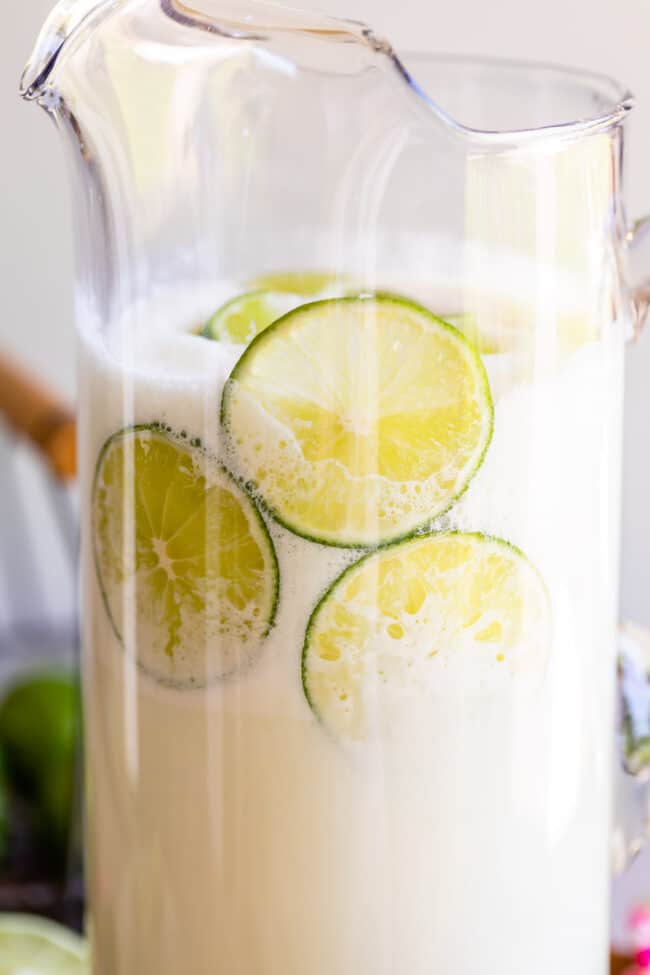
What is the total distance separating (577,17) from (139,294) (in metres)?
0.76

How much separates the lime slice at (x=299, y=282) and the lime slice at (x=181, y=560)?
0.05m

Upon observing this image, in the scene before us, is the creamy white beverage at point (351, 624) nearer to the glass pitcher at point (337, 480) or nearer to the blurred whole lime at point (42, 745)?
the glass pitcher at point (337, 480)

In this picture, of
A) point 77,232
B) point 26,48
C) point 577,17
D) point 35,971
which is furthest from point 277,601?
point 26,48

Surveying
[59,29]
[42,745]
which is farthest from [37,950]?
[59,29]

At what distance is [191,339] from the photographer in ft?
1.28

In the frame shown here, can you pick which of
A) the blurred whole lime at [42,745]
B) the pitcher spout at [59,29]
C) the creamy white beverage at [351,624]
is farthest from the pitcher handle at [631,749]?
the blurred whole lime at [42,745]

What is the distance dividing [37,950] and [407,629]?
15.5 inches

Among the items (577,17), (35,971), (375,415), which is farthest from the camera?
(577,17)

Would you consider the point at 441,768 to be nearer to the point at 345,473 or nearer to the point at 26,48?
the point at 345,473

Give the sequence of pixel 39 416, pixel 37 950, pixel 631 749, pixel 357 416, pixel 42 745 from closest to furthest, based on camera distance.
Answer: pixel 357 416
pixel 631 749
pixel 37 950
pixel 42 745
pixel 39 416

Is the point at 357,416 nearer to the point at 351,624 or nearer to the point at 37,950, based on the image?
the point at 351,624

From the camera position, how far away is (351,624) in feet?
1.24

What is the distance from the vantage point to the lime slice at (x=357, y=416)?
14.5 inches

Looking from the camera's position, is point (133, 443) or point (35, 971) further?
point (35, 971)
